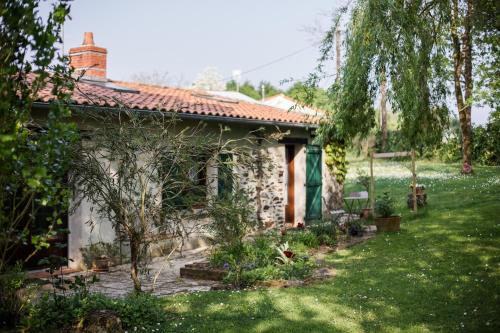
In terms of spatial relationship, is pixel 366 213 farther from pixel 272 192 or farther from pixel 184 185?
pixel 184 185

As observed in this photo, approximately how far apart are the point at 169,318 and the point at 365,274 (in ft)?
11.4

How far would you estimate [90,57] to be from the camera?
40.7 ft

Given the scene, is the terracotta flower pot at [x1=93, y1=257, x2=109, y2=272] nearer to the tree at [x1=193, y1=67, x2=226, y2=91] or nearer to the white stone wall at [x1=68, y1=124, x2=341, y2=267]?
the white stone wall at [x1=68, y1=124, x2=341, y2=267]

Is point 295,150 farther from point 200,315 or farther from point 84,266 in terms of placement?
point 200,315

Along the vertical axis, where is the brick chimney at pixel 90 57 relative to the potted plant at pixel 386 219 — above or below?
above

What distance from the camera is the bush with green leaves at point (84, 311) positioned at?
4969 mm

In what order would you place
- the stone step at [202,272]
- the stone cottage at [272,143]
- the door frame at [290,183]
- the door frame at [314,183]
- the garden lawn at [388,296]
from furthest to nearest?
the door frame at [314,183]
the door frame at [290,183]
the stone cottage at [272,143]
the stone step at [202,272]
the garden lawn at [388,296]

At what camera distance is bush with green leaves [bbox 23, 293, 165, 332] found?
497cm

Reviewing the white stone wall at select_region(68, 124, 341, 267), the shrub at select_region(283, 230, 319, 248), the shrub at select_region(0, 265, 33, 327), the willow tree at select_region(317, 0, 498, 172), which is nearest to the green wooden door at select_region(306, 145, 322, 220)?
the white stone wall at select_region(68, 124, 341, 267)

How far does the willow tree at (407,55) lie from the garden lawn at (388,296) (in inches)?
86.5

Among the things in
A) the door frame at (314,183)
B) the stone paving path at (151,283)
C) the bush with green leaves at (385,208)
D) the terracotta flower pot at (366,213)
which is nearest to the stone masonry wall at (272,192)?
the door frame at (314,183)

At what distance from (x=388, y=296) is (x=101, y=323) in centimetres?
367

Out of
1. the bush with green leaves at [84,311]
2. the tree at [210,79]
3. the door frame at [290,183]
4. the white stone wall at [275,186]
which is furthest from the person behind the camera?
the tree at [210,79]

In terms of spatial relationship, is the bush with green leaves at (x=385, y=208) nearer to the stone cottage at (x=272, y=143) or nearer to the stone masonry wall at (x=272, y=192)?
the stone cottage at (x=272, y=143)
